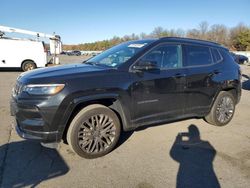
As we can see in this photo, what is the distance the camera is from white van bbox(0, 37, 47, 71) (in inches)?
627

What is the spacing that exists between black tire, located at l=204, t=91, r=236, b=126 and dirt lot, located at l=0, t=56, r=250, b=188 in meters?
0.52

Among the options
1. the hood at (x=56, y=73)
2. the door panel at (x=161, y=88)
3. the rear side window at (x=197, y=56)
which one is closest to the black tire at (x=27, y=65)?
the hood at (x=56, y=73)

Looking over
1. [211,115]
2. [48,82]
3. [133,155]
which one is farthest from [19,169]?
[211,115]

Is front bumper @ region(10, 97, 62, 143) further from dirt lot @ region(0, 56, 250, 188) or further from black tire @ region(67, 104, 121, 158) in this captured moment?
dirt lot @ region(0, 56, 250, 188)

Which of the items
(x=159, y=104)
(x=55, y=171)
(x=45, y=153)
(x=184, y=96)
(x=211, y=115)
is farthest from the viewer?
(x=211, y=115)

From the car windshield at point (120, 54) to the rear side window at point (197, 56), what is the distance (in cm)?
88

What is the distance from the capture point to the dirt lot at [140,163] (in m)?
3.39

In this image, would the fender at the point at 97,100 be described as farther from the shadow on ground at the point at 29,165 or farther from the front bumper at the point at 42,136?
the shadow on ground at the point at 29,165

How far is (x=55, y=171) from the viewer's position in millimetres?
3605

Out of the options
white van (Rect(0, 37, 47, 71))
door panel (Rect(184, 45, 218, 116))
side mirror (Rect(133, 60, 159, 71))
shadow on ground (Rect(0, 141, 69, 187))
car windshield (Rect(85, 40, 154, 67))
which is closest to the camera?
shadow on ground (Rect(0, 141, 69, 187))

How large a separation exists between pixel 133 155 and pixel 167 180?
87 cm

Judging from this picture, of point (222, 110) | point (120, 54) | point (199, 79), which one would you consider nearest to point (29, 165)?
point (120, 54)

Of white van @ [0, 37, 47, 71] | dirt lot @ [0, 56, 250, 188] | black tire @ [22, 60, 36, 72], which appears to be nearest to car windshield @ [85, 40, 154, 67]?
dirt lot @ [0, 56, 250, 188]

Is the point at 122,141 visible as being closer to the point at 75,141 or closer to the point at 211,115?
the point at 75,141
